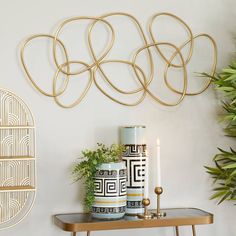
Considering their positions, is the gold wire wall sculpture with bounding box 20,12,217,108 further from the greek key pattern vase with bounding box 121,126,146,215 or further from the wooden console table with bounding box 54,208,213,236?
the wooden console table with bounding box 54,208,213,236

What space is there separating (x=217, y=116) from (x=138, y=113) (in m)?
0.42

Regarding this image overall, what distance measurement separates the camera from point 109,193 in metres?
2.54

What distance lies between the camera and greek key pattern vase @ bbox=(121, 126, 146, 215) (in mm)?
2680

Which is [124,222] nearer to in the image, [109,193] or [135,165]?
[109,193]

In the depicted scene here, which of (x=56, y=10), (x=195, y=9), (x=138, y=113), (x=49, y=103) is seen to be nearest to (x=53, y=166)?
(x=49, y=103)

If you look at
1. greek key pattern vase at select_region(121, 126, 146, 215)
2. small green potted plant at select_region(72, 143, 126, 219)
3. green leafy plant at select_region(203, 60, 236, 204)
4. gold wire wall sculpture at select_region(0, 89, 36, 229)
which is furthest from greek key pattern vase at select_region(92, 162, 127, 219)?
green leafy plant at select_region(203, 60, 236, 204)

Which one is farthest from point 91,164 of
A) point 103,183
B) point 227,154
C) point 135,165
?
point 227,154

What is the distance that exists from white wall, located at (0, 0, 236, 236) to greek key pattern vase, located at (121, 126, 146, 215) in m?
0.12

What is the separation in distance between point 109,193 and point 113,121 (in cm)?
41

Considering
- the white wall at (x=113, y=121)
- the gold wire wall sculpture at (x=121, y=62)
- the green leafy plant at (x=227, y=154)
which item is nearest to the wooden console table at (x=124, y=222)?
the white wall at (x=113, y=121)

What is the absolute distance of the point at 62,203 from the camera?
2707 millimetres

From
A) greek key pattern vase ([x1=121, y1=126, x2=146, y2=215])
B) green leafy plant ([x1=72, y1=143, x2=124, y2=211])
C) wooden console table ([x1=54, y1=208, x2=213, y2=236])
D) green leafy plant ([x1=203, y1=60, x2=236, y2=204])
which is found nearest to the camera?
wooden console table ([x1=54, y1=208, x2=213, y2=236])

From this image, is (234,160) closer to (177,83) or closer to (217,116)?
(217,116)

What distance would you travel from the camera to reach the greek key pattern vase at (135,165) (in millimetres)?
2680
